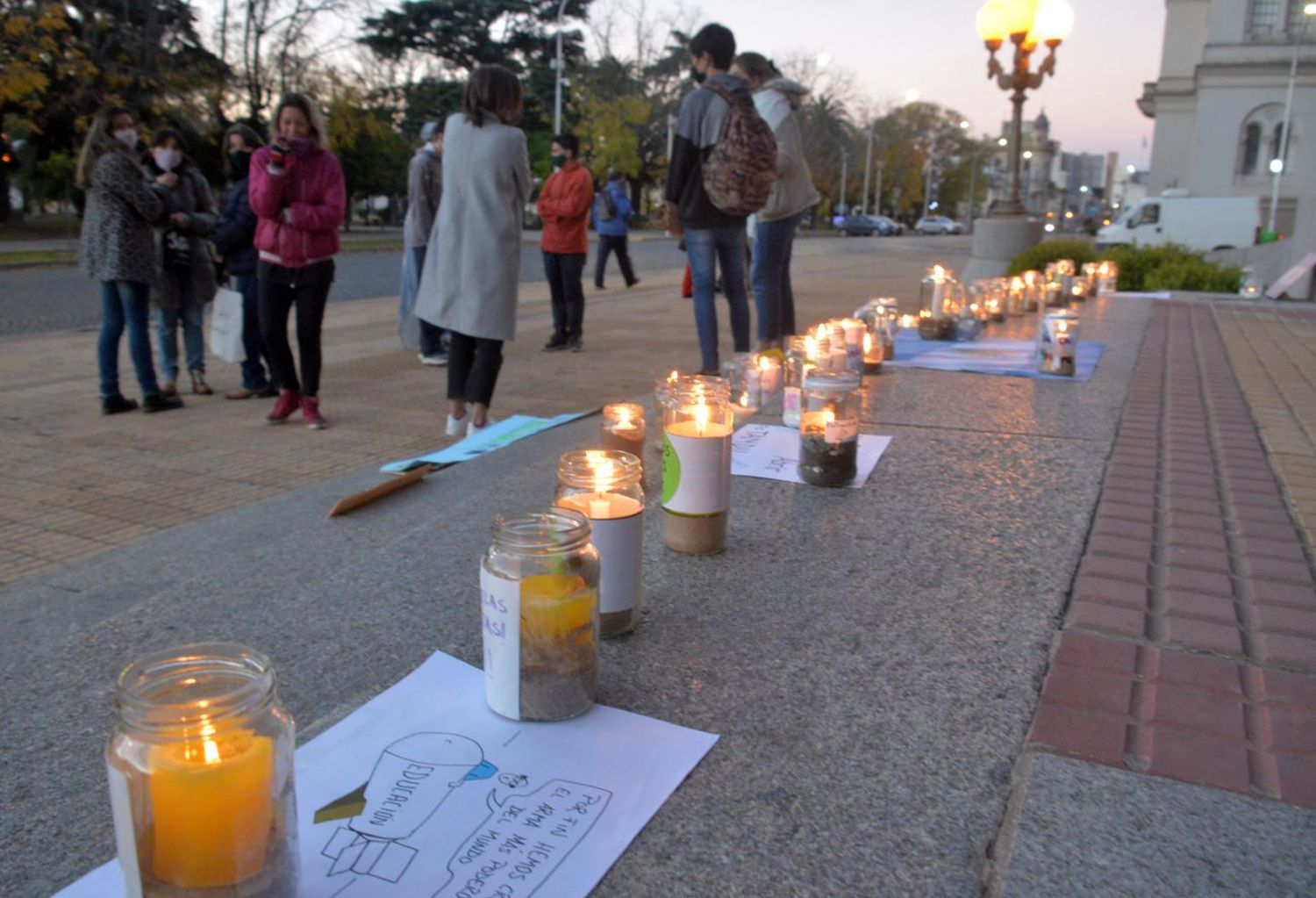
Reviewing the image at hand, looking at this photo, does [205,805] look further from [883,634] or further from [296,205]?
[296,205]

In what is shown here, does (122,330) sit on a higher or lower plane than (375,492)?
higher

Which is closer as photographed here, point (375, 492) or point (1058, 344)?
point (375, 492)

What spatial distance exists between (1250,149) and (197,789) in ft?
174

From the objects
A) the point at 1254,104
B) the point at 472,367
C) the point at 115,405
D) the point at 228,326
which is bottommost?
the point at 115,405

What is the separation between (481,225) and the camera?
16.8ft

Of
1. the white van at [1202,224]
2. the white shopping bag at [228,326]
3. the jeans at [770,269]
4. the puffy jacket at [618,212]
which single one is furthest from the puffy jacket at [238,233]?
the white van at [1202,224]

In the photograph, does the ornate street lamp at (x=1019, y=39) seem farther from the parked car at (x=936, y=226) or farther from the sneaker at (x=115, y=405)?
the parked car at (x=936, y=226)

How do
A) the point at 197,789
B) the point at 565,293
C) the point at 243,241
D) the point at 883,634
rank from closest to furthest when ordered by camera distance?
the point at 197,789 < the point at 883,634 < the point at 243,241 < the point at 565,293

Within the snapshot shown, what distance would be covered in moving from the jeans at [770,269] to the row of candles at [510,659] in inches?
124

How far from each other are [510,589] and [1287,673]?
1.60 metres

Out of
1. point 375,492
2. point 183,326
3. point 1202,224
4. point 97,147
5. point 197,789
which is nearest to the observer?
point 197,789

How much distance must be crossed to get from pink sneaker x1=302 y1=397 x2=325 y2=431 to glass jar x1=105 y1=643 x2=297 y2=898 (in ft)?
15.9

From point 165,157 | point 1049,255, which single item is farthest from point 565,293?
point 1049,255

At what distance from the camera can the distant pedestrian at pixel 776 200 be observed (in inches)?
249
